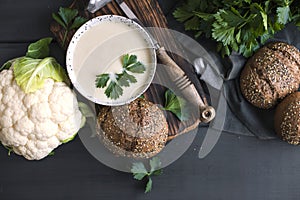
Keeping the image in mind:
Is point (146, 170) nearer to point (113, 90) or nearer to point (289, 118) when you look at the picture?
point (113, 90)

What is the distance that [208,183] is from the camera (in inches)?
53.8

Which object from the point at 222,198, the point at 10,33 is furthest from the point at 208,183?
the point at 10,33

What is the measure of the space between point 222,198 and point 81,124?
424mm

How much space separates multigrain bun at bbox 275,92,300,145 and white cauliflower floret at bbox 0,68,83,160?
1.67 ft

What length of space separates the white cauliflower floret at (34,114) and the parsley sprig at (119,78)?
0.32 ft

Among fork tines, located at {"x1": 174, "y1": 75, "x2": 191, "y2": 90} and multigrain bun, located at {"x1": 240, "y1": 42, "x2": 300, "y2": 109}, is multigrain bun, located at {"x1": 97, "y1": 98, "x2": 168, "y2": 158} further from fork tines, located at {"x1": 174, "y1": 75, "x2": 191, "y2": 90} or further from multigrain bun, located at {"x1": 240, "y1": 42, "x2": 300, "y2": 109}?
multigrain bun, located at {"x1": 240, "y1": 42, "x2": 300, "y2": 109}

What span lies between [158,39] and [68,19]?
0.74 feet

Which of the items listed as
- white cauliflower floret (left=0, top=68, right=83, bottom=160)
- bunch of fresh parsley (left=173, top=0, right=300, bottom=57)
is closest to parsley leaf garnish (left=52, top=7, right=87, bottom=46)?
white cauliflower floret (left=0, top=68, right=83, bottom=160)

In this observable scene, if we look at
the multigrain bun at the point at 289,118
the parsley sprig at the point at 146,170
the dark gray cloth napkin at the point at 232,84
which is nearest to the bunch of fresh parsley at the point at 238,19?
the dark gray cloth napkin at the point at 232,84

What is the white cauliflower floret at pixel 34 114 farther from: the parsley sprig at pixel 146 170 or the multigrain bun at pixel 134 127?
the parsley sprig at pixel 146 170

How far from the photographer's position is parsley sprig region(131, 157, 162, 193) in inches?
51.5

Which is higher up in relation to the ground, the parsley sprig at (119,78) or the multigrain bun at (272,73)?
the parsley sprig at (119,78)

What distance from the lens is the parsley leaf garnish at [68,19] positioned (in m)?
1.25

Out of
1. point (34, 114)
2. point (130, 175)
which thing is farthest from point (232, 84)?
point (34, 114)
